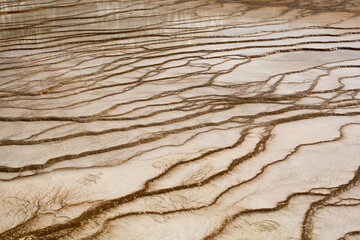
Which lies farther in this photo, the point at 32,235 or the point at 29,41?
the point at 29,41

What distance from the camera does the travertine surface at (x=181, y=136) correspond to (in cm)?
182

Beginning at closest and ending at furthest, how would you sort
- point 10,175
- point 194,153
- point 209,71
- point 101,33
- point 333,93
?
point 10,175, point 194,153, point 333,93, point 209,71, point 101,33

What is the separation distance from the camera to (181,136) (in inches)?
103

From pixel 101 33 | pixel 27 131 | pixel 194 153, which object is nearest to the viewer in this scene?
pixel 194 153

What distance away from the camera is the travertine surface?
5.98ft

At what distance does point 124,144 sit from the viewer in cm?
251

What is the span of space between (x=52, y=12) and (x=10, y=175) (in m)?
5.31

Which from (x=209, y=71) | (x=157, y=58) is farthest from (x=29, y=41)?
(x=209, y=71)

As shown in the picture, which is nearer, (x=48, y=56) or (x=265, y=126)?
(x=265, y=126)

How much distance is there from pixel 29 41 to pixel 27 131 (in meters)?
2.81

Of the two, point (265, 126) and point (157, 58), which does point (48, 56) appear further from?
point (265, 126)

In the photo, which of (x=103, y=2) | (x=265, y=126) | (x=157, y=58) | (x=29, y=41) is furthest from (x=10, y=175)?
(x=103, y=2)

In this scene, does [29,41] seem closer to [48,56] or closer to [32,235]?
[48,56]

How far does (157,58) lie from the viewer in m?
4.47
